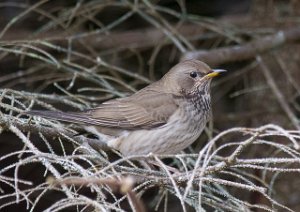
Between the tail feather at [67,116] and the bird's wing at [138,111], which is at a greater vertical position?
the bird's wing at [138,111]

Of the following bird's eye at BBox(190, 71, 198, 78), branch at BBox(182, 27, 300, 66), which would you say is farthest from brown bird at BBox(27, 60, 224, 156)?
branch at BBox(182, 27, 300, 66)

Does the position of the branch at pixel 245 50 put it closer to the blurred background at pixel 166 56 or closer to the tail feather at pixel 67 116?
the blurred background at pixel 166 56

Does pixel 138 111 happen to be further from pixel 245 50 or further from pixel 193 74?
pixel 245 50

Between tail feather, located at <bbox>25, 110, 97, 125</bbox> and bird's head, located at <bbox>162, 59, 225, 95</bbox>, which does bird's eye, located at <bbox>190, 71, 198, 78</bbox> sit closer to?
bird's head, located at <bbox>162, 59, 225, 95</bbox>

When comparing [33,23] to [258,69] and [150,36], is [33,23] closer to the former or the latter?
[150,36]

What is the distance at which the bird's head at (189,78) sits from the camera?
17.4 ft

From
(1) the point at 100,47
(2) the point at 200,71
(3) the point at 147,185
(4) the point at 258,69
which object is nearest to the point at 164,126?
(2) the point at 200,71

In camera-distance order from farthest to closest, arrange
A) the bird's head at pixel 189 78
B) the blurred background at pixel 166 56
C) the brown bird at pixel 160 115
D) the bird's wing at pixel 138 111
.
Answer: the blurred background at pixel 166 56 → the bird's head at pixel 189 78 → the bird's wing at pixel 138 111 → the brown bird at pixel 160 115

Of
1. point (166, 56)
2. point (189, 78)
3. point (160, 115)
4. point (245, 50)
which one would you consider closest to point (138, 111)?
point (160, 115)

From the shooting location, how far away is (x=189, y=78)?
537 cm

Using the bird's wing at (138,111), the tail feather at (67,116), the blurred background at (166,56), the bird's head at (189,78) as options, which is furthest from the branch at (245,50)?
the tail feather at (67,116)

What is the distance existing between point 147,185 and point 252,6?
4.08 metres

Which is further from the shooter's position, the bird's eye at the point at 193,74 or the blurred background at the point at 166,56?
the blurred background at the point at 166,56

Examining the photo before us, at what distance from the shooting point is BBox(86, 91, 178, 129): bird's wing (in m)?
5.09
